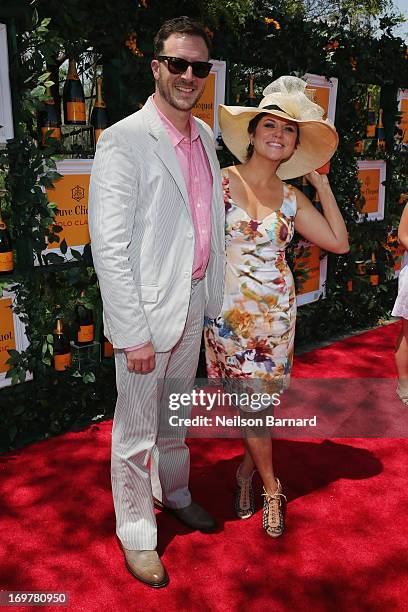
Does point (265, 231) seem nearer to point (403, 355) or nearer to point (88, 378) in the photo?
point (88, 378)

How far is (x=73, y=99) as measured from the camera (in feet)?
14.6

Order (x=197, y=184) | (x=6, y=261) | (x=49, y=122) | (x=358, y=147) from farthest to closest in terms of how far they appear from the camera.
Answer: (x=358, y=147)
(x=49, y=122)
(x=6, y=261)
(x=197, y=184)

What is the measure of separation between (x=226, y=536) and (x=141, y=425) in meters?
0.95

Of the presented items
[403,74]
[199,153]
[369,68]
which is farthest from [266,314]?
[403,74]

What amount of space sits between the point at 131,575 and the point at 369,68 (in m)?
5.94

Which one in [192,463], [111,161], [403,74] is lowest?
[192,463]

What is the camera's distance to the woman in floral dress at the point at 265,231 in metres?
2.97

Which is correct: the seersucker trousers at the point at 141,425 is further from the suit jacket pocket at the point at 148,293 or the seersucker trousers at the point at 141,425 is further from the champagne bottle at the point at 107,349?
the champagne bottle at the point at 107,349

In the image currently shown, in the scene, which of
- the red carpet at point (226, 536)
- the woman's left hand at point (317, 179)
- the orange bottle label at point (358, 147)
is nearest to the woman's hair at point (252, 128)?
the woman's left hand at point (317, 179)

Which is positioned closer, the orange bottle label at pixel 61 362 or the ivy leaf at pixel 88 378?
the orange bottle label at pixel 61 362

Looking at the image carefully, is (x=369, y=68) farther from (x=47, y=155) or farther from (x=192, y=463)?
(x=192, y=463)

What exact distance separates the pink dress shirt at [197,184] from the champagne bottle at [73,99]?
1938 mm

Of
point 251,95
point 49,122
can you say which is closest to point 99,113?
point 49,122

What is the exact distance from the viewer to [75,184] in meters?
4.47
